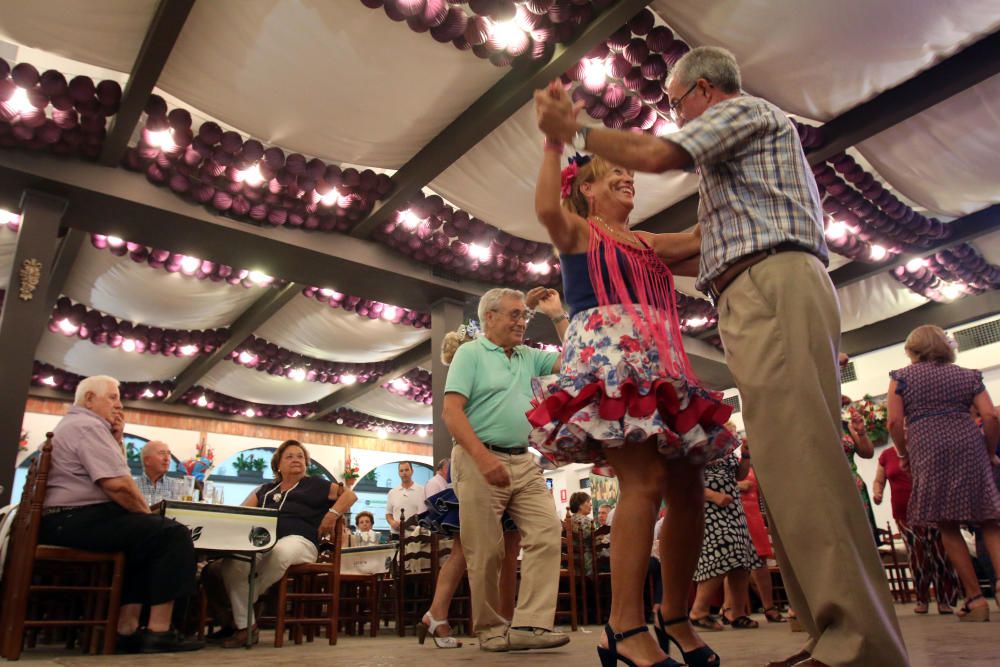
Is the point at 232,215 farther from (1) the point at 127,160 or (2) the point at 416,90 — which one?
(2) the point at 416,90

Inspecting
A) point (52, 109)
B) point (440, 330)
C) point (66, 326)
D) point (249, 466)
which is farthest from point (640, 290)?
point (249, 466)

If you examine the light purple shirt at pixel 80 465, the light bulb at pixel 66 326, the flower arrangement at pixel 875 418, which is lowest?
the light purple shirt at pixel 80 465

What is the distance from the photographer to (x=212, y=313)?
28.0 ft

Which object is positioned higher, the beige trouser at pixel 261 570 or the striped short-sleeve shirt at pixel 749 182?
the striped short-sleeve shirt at pixel 749 182

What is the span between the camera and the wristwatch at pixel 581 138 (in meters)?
1.44

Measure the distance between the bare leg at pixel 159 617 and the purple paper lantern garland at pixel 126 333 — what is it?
21.5 ft

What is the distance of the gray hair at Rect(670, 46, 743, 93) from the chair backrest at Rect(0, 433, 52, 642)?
282 centimetres

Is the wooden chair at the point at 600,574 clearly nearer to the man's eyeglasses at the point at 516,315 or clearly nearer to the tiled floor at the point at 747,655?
the tiled floor at the point at 747,655

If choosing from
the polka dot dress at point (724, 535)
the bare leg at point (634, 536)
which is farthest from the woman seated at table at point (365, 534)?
the bare leg at point (634, 536)

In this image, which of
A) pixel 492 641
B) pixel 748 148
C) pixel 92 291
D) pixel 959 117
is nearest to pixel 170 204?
pixel 92 291

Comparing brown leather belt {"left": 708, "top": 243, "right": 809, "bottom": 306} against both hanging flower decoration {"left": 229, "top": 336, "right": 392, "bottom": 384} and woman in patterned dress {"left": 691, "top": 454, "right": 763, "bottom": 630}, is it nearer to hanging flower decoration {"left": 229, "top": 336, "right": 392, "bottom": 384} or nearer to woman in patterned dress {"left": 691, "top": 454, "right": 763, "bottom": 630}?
woman in patterned dress {"left": 691, "top": 454, "right": 763, "bottom": 630}

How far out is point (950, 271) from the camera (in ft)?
25.0

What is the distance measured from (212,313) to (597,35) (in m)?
6.16

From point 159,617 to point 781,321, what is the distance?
3.02 m
